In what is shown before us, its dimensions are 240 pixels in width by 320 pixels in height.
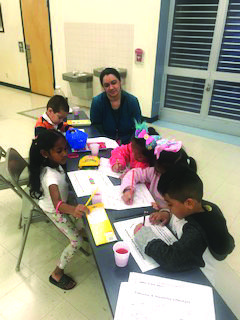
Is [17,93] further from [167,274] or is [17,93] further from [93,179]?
[167,274]

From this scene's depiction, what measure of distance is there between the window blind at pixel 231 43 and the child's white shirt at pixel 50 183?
11.0ft

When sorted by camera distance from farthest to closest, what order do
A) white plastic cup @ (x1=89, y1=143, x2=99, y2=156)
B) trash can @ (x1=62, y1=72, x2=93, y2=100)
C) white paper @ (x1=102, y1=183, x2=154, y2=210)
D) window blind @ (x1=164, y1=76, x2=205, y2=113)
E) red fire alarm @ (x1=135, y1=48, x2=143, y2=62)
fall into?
trash can @ (x1=62, y1=72, x2=93, y2=100) → window blind @ (x1=164, y1=76, x2=205, y2=113) → red fire alarm @ (x1=135, y1=48, x2=143, y2=62) → white plastic cup @ (x1=89, y1=143, x2=99, y2=156) → white paper @ (x1=102, y1=183, x2=154, y2=210)

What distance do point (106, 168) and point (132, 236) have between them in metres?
0.65

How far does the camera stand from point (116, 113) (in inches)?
93.4

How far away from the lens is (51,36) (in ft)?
17.5

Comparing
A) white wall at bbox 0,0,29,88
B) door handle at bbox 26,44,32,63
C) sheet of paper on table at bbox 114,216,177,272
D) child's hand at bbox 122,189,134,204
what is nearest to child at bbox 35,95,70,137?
child's hand at bbox 122,189,134,204

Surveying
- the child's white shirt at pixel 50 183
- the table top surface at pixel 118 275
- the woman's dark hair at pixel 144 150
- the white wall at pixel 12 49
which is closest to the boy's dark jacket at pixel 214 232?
the table top surface at pixel 118 275

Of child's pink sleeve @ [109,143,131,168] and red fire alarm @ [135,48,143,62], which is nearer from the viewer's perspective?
child's pink sleeve @ [109,143,131,168]

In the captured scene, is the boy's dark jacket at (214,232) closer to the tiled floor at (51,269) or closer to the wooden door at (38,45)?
the tiled floor at (51,269)

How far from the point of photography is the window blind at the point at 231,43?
3.54 metres

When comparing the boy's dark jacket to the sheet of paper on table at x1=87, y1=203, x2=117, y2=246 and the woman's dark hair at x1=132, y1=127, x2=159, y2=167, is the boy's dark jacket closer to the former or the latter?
the sheet of paper on table at x1=87, y1=203, x2=117, y2=246

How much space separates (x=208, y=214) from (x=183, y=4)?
3.98 meters

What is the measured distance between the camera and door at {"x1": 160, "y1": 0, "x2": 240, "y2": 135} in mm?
3703

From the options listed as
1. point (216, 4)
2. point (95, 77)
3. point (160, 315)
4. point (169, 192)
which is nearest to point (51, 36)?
point (95, 77)
